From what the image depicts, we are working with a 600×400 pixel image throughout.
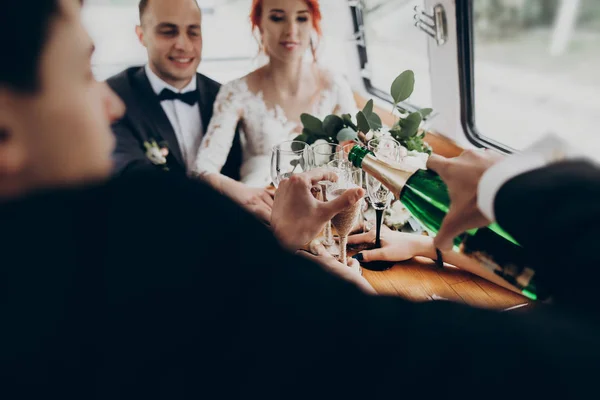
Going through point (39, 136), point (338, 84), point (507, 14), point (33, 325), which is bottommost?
point (33, 325)

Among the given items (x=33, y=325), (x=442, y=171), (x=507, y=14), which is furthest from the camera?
(x=507, y=14)

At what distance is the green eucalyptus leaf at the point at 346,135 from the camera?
1.17 meters

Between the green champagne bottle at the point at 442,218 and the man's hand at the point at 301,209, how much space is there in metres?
0.10

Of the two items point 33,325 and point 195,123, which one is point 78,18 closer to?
point 33,325

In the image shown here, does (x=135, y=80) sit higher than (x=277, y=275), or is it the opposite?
(x=135, y=80)

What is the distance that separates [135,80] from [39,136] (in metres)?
2.06

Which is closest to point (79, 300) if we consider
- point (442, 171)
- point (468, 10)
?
point (442, 171)

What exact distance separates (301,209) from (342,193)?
9 cm

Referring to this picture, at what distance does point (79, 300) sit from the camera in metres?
0.26

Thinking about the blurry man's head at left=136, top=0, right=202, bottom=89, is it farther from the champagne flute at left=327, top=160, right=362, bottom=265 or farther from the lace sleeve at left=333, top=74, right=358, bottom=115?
the champagne flute at left=327, top=160, right=362, bottom=265

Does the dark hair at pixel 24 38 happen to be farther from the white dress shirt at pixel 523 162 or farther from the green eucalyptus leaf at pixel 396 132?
the green eucalyptus leaf at pixel 396 132

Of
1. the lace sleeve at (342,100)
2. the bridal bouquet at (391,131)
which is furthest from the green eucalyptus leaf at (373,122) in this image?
the lace sleeve at (342,100)

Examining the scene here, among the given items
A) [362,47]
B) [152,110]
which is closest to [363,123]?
[152,110]

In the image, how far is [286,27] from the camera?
6.41ft
